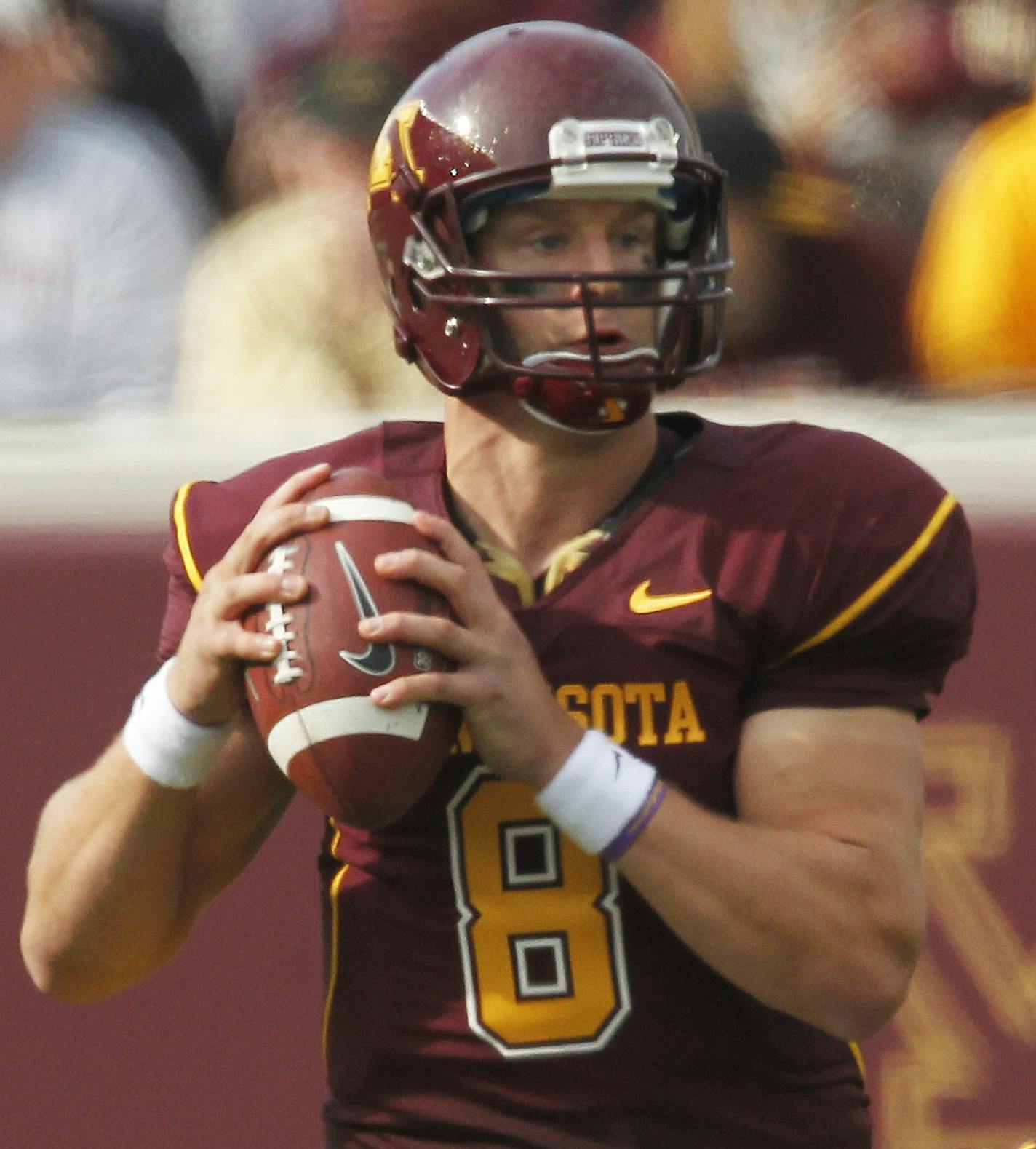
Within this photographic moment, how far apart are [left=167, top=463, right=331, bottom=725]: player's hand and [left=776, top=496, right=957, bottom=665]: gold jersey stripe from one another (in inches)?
18.7

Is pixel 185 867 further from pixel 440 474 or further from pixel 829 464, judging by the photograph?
pixel 829 464

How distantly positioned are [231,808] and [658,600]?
1.58 feet

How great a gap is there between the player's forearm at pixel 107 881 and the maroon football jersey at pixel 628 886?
186mm

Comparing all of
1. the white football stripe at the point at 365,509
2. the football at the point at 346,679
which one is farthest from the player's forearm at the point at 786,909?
the white football stripe at the point at 365,509

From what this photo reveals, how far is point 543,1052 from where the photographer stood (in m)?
2.02

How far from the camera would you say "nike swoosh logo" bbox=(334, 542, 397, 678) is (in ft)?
6.13

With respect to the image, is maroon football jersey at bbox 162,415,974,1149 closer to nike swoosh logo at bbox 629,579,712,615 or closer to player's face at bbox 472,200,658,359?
nike swoosh logo at bbox 629,579,712,615

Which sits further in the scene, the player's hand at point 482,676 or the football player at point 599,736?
the football player at point 599,736

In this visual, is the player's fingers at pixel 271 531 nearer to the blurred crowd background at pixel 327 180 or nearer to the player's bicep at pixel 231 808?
the player's bicep at pixel 231 808

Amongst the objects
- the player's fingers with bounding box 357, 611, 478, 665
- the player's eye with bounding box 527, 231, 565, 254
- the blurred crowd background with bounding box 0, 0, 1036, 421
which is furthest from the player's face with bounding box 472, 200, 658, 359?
the blurred crowd background with bounding box 0, 0, 1036, 421

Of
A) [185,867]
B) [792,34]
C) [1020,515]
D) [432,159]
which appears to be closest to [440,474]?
[432,159]

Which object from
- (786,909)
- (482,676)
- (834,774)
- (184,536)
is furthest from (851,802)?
(184,536)

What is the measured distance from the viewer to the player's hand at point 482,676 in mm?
1838

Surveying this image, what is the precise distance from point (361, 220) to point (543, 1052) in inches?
80.1
